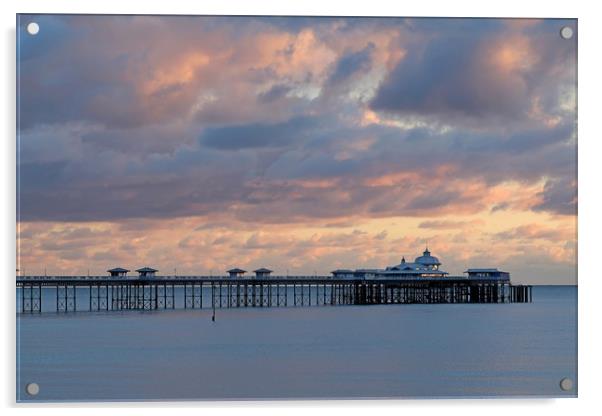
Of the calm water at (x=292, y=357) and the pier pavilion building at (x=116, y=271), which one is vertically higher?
the pier pavilion building at (x=116, y=271)

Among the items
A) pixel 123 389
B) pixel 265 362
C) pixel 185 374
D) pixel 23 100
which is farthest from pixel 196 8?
pixel 265 362

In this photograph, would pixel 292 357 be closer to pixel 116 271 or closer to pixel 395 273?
pixel 116 271

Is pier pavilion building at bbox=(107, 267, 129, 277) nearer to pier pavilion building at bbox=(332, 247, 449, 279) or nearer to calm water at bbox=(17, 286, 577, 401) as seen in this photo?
calm water at bbox=(17, 286, 577, 401)

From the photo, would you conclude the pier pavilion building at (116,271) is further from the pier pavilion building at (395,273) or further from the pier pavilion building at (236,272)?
the pier pavilion building at (395,273)

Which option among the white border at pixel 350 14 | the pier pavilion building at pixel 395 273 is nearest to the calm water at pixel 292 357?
the white border at pixel 350 14

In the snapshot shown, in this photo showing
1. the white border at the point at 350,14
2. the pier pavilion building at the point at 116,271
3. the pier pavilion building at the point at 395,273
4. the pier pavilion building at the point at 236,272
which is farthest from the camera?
the pier pavilion building at the point at 395,273

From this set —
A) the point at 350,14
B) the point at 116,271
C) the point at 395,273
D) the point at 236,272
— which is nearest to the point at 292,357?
the point at 350,14

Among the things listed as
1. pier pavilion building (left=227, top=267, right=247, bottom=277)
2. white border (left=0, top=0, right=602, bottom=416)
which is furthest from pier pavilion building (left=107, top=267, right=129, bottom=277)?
white border (left=0, top=0, right=602, bottom=416)

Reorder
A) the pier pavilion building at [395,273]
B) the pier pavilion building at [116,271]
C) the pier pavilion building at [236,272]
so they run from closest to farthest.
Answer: the pier pavilion building at [116,271] → the pier pavilion building at [236,272] → the pier pavilion building at [395,273]
